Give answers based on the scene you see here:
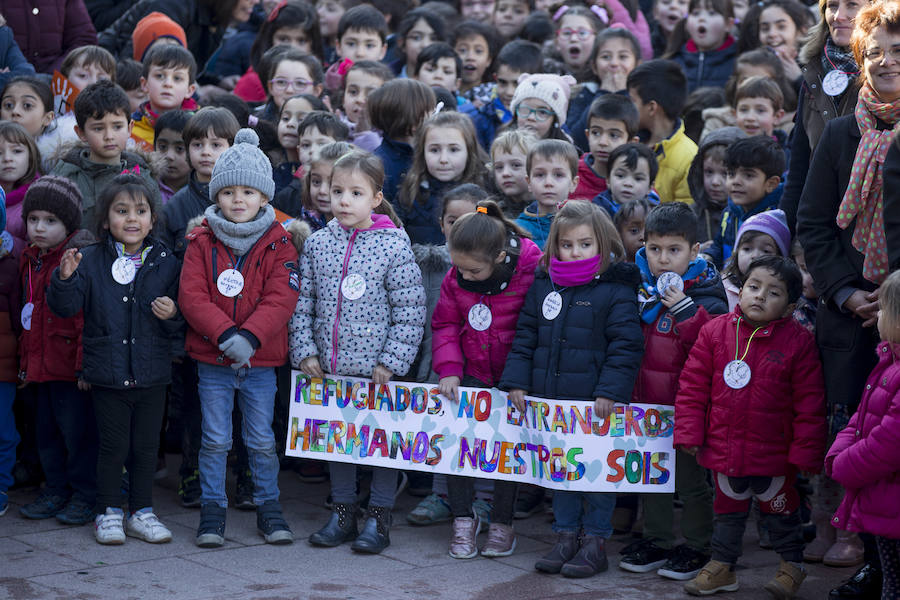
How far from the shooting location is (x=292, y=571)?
5820 millimetres

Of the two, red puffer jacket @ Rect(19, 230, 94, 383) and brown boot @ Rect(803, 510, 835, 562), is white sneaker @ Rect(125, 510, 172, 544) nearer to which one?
red puffer jacket @ Rect(19, 230, 94, 383)

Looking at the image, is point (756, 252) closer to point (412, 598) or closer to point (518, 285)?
point (518, 285)

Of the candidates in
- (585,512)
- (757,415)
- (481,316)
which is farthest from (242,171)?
(757,415)

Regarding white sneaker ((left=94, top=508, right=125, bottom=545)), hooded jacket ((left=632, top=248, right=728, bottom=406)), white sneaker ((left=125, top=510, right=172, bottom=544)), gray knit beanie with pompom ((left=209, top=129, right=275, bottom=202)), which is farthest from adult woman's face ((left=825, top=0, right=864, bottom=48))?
white sneaker ((left=94, top=508, right=125, bottom=545))

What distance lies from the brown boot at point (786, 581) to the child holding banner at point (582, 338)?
2.71 feet

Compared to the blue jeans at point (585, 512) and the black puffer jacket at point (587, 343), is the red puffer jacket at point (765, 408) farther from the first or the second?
the blue jeans at point (585, 512)

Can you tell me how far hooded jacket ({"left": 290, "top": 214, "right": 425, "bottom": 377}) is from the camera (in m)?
6.29

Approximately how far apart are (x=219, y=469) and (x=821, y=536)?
3036 mm

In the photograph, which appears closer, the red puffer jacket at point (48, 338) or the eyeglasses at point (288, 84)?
the red puffer jacket at point (48, 338)

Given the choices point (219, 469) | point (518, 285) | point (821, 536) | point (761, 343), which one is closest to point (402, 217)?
point (518, 285)

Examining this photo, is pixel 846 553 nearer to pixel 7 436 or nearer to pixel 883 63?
pixel 883 63

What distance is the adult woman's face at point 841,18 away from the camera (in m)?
5.89

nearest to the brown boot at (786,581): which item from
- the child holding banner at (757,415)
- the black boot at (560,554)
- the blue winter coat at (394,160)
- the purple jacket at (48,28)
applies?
the child holding banner at (757,415)

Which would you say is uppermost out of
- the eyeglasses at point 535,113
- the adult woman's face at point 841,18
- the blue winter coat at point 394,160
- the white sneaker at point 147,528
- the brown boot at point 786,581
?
the adult woman's face at point 841,18
